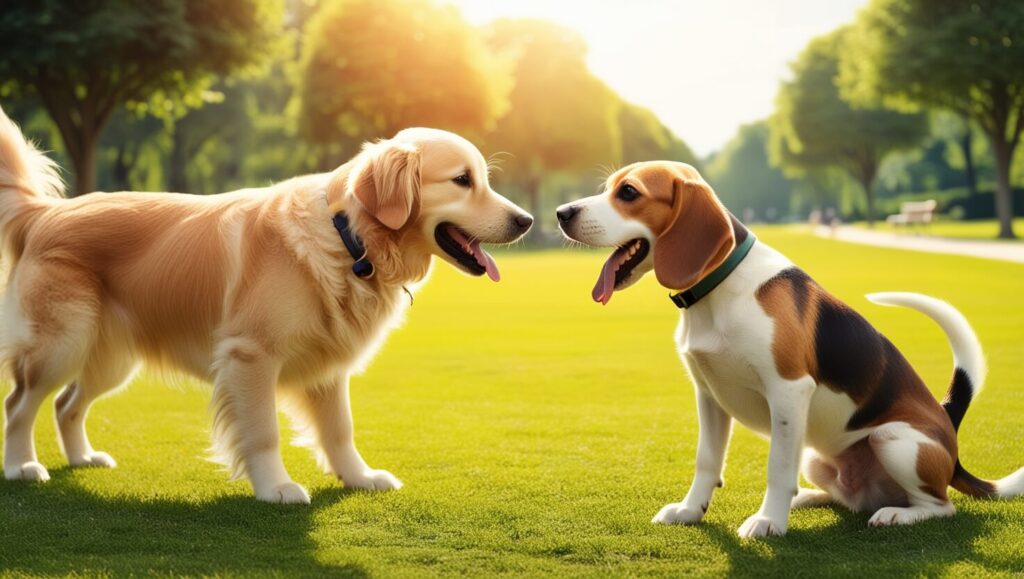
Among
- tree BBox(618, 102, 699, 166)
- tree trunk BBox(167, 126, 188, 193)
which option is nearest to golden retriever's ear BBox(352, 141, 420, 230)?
tree trunk BBox(167, 126, 188, 193)

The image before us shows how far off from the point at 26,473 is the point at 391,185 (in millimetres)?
2820

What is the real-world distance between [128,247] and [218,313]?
75 cm

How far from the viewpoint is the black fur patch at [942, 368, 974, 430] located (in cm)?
503

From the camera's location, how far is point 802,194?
13188cm

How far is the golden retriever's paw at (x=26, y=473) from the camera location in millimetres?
5828

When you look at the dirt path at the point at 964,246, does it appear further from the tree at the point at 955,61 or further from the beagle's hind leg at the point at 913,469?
the beagle's hind leg at the point at 913,469

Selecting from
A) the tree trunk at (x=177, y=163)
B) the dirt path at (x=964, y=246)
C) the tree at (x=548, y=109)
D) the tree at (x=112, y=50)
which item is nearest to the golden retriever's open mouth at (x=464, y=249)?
the tree at (x=112, y=50)

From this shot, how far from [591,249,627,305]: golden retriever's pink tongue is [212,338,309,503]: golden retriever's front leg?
71.9 inches

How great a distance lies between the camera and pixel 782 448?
434 cm

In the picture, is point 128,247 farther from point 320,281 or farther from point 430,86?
point 430,86

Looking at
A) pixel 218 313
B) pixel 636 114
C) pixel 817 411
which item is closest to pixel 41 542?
pixel 218 313

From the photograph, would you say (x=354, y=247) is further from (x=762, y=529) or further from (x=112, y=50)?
(x=112, y=50)

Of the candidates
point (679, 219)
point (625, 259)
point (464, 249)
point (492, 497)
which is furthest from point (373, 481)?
point (679, 219)

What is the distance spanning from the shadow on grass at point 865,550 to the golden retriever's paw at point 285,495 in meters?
2.10
